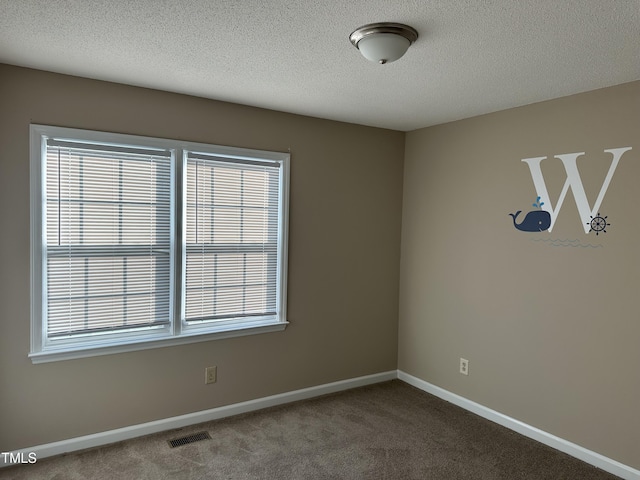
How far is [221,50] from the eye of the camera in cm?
228

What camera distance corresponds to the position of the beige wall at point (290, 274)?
262 cm

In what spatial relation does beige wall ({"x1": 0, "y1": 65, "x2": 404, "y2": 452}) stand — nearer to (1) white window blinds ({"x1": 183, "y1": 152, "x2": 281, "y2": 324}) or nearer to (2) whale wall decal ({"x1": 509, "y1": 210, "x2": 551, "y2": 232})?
(1) white window blinds ({"x1": 183, "y1": 152, "x2": 281, "y2": 324})

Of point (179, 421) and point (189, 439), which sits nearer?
point (189, 439)

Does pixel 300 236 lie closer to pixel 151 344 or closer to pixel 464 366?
pixel 151 344

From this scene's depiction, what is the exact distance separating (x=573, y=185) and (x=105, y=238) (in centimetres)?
304

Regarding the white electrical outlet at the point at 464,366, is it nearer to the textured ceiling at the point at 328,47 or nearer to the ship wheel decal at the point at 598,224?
the ship wheel decal at the point at 598,224

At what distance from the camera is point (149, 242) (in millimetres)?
3033

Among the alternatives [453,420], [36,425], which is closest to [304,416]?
[453,420]

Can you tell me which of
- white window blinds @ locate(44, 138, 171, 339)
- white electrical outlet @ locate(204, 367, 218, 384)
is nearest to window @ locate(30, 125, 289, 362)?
white window blinds @ locate(44, 138, 171, 339)

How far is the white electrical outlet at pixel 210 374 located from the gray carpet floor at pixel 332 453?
0.31 metres

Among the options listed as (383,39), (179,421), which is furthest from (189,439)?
(383,39)

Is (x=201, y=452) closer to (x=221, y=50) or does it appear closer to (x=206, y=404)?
(x=206, y=404)

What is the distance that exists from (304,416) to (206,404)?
2.41 ft

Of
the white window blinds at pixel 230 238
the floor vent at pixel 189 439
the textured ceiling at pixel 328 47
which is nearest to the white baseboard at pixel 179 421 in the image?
the floor vent at pixel 189 439
